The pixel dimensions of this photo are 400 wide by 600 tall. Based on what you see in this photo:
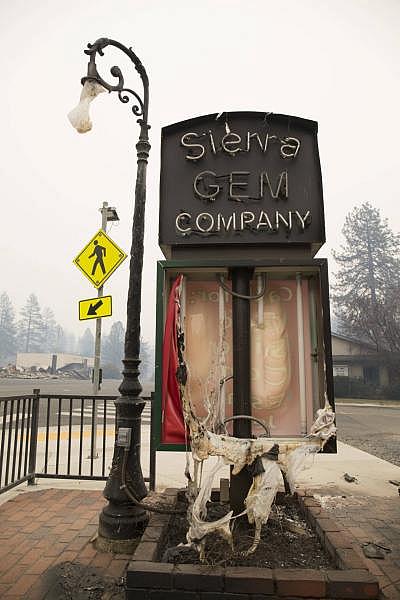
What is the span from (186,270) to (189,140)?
1157 mm

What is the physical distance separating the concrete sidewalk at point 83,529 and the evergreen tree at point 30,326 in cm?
9139

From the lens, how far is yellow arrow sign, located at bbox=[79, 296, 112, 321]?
5906mm

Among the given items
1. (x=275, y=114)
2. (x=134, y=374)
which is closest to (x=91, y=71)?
(x=275, y=114)

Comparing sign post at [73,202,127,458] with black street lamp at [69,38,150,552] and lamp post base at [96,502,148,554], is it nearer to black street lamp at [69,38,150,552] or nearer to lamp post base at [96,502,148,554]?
black street lamp at [69,38,150,552]

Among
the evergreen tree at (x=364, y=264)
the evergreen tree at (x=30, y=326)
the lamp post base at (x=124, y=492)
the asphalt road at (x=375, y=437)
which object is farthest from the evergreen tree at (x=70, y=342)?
the lamp post base at (x=124, y=492)

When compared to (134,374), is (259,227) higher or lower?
higher

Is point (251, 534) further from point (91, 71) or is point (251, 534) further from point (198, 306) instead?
point (91, 71)

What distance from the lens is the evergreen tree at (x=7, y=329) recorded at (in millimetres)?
85062

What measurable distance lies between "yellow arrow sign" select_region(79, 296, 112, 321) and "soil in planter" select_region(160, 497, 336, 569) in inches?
133

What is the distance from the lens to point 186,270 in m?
3.22

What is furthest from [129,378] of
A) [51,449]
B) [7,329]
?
[7,329]

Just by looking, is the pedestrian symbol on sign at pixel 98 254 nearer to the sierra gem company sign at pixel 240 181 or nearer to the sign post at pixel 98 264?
the sign post at pixel 98 264

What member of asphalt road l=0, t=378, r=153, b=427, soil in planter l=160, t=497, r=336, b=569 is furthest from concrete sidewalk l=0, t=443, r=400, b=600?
asphalt road l=0, t=378, r=153, b=427

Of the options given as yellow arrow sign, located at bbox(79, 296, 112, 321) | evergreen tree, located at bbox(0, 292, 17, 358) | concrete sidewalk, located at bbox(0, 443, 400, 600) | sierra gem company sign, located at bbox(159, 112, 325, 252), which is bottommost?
concrete sidewalk, located at bbox(0, 443, 400, 600)
